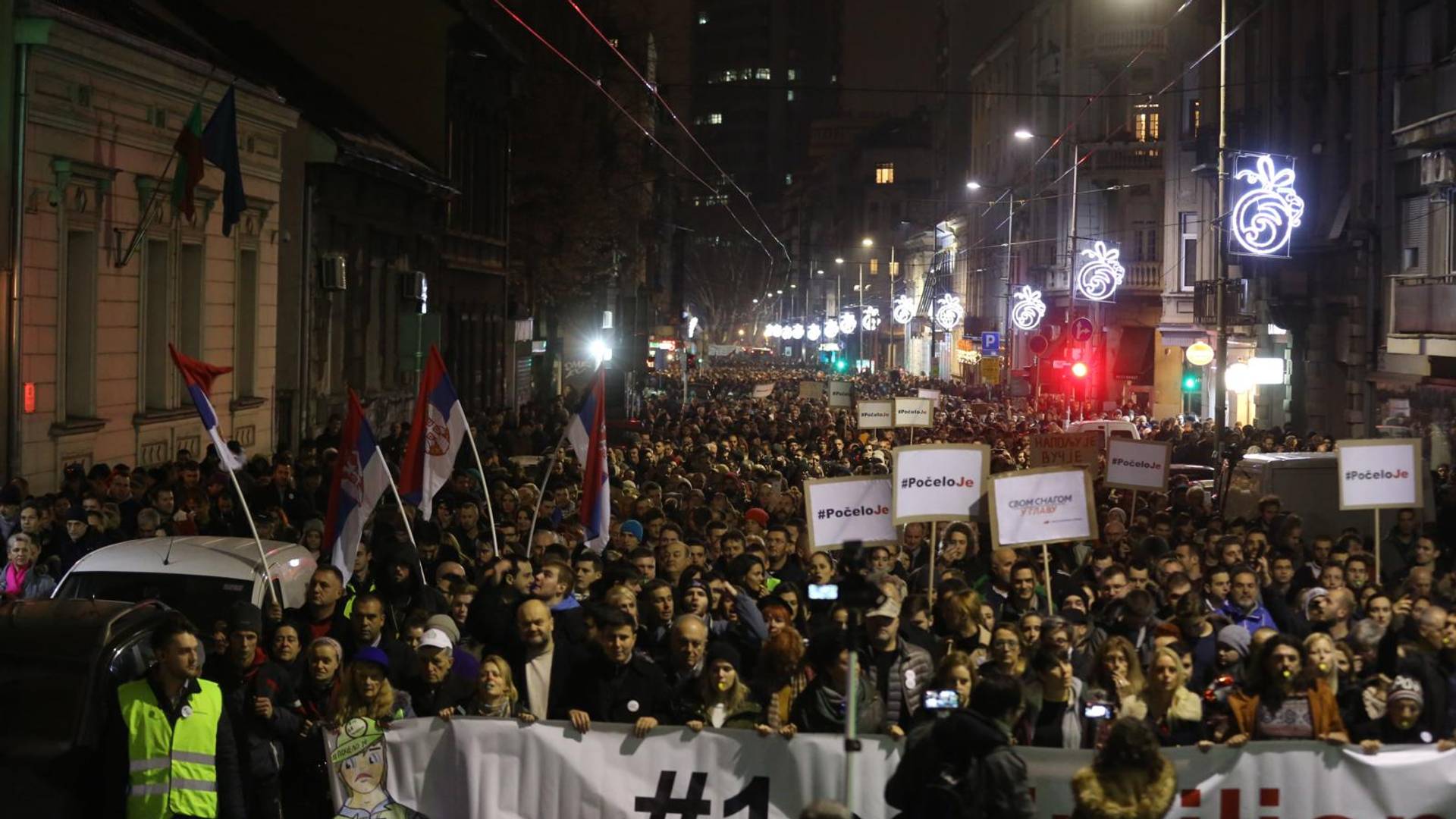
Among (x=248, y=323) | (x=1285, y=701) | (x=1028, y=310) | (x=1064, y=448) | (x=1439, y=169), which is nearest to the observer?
(x=1285, y=701)

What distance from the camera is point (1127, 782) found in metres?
6.99

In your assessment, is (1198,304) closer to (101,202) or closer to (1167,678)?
(101,202)

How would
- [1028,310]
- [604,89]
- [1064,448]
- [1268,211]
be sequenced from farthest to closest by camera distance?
1. [1028,310]
2. [604,89]
3. [1268,211]
4. [1064,448]

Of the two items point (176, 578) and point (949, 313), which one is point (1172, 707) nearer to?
point (176, 578)

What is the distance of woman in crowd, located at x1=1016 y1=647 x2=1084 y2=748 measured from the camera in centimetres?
932

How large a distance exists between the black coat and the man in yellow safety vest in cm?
196

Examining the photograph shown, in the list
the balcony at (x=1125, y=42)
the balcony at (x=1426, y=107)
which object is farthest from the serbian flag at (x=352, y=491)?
the balcony at (x=1125, y=42)

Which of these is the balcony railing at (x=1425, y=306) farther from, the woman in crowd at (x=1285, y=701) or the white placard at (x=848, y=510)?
the woman in crowd at (x=1285, y=701)

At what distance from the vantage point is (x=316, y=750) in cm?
930

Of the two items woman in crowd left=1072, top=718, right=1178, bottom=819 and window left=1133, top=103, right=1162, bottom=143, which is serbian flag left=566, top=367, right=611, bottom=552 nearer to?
woman in crowd left=1072, top=718, right=1178, bottom=819

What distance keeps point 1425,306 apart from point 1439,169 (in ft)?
7.59

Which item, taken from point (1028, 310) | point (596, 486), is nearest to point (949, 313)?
point (1028, 310)

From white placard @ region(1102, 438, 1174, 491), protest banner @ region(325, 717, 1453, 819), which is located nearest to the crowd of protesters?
protest banner @ region(325, 717, 1453, 819)

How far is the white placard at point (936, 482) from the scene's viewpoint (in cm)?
1387
